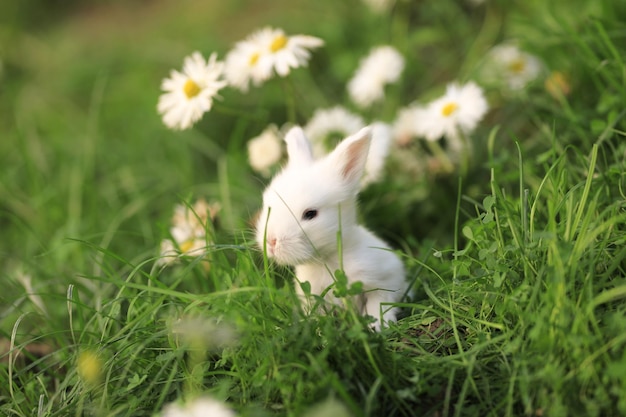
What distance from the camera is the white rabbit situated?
2.08m

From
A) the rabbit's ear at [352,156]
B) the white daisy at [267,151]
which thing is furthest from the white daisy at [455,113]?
the rabbit's ear at [352,156]

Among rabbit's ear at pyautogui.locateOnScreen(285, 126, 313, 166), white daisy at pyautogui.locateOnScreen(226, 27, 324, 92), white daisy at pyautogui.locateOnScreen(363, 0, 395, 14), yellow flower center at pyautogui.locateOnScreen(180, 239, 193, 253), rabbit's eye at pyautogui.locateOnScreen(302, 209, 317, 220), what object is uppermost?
white daisy at pyautogui.locateOnScreen(226, 27, 324, 92)

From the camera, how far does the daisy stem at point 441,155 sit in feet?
10.3

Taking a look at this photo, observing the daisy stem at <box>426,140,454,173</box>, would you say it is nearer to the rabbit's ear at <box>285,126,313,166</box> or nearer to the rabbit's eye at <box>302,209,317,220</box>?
the rabbit's ear at <box>285,126,313,166</box>

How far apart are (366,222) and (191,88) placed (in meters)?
0.98

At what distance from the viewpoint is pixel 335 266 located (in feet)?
7.34

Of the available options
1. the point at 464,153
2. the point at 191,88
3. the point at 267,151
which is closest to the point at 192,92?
the point at 191,88

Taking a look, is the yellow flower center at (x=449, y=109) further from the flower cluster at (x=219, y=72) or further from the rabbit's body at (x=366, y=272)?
the rabbit's body at (x=366, y=272)

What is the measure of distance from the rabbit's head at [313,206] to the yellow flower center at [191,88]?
0.65 m

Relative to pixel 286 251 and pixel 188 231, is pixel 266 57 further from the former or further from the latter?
pixel 286 251

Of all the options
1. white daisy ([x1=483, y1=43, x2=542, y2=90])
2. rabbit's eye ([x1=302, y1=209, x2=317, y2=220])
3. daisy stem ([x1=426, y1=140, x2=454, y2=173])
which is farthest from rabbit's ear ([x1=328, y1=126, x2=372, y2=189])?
white daisy ([x1=483, y1=43, x2=542, y2=90])

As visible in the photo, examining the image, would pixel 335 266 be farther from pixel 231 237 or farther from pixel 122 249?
pixel 122 249

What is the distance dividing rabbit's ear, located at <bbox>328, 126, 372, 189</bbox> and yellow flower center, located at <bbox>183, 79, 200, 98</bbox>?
31.1 inches

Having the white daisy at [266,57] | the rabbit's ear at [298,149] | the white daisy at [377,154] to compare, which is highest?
the white daisy at [266,57]
